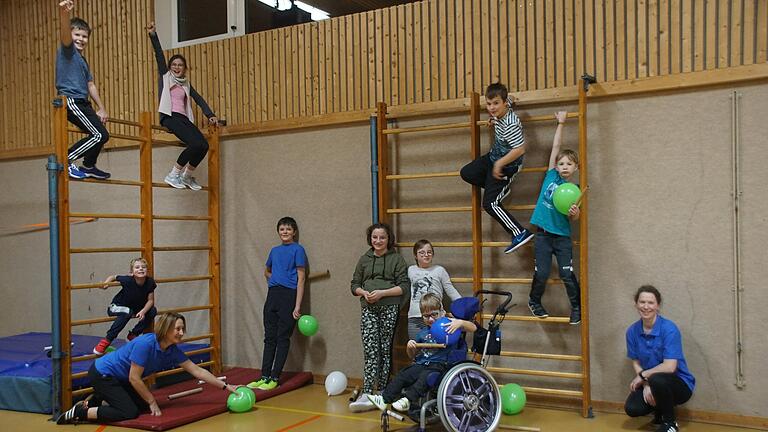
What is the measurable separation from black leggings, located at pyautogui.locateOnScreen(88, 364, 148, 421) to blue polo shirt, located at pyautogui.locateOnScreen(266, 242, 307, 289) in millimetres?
1618

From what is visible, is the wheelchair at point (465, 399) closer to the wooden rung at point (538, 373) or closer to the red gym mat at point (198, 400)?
the wooden rung at point (538, 373)

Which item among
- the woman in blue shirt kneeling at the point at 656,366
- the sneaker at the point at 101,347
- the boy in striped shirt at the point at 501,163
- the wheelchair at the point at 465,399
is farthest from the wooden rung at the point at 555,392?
the sneaker at the point at 101,347

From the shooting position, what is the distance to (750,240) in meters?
4.90

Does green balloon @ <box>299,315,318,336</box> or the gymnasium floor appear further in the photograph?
green balloon @ <box>299,315,318,336</box>

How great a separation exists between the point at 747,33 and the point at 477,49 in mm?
2018

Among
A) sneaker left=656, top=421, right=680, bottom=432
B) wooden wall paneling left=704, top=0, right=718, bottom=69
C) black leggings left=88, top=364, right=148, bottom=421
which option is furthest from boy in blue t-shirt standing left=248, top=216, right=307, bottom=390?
wooden wall paneling left=704, top=0, right=718, bottom=69

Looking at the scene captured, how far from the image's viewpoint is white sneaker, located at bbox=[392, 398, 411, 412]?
15.7 ft

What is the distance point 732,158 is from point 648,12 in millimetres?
1246

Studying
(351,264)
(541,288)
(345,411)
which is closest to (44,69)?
(351,264)

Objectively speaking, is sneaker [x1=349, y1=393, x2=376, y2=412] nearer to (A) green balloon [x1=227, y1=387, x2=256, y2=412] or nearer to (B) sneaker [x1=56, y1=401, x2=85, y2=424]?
(A) green balloon [x1=227, y1=387, x2=256, y2=412]

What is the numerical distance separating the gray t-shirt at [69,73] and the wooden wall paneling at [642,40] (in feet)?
14.4

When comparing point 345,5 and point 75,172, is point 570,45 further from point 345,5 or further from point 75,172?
point 75,172

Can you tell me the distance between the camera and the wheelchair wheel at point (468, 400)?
4410mm

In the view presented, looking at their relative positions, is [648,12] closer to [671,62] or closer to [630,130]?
[671,62]
